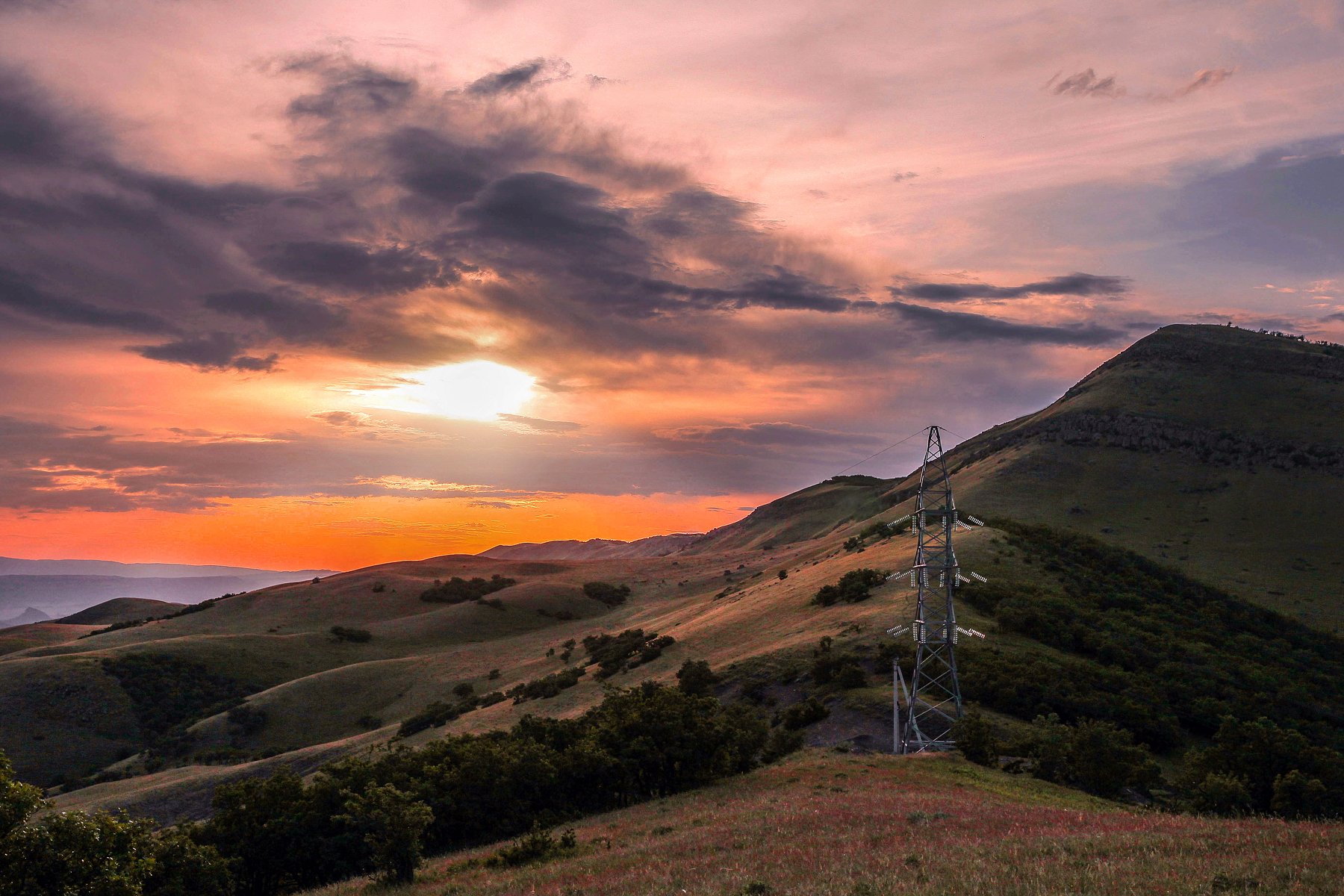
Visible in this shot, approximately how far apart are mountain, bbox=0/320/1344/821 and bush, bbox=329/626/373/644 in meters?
0.49

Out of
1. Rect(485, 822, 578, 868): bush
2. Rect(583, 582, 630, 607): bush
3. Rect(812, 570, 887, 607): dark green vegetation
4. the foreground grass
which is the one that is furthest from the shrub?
Rect(583, 582, 630, 607): bush

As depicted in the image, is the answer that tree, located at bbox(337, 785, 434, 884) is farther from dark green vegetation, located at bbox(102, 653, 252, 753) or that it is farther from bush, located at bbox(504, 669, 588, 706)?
dark green vegetation, located at bbox(102, 653, 252, 753)

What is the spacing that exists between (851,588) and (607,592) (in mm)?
80117

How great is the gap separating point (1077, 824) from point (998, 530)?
2756 inches

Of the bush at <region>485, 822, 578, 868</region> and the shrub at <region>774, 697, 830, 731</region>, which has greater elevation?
the bush at <region>485, 822, 578, 868</region>

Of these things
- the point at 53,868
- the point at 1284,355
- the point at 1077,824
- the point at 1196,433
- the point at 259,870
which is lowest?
the point at 259,870

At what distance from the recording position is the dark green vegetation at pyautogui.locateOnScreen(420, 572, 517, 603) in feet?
456

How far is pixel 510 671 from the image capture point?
8881cm

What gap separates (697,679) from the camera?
170ft

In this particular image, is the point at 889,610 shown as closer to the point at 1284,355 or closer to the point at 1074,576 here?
the point at 1074,576

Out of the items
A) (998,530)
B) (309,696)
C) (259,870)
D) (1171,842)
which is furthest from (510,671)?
(1171,842)

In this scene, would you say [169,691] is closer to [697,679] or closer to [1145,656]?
[697,679]

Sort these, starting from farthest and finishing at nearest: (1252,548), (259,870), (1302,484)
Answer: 1. (1302,484)
2. (1252,548)
3. (259,870)

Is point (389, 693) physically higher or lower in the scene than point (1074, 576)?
lower
